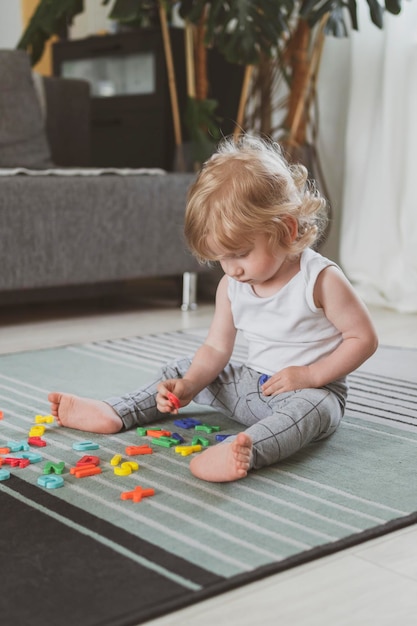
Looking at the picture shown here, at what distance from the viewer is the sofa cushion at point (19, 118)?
8.79 feet

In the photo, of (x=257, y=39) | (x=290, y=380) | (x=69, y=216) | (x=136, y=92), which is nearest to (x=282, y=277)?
(x=290, y=380)

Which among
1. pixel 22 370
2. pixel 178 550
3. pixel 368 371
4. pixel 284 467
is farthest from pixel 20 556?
pixel 368 371

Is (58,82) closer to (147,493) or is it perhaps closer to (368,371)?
(368,371)

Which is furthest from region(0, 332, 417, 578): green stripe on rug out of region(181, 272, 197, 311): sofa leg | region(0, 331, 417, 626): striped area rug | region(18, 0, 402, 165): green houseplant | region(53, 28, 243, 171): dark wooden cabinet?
region(53, 28, 243, 171): dark wooden cabinet

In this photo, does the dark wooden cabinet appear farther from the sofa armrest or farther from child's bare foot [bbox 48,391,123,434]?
child's bare foot [bbox 48,391,123,434]

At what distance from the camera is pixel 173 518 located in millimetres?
958

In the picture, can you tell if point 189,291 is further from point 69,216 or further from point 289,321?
point 289,321

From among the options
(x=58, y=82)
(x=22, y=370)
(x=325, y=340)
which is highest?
(x=58, y=82)

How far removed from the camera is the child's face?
1.20 m

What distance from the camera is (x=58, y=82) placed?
2.98 metres

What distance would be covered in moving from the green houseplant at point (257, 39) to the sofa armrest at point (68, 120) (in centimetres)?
19

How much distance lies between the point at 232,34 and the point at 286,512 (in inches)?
78.9

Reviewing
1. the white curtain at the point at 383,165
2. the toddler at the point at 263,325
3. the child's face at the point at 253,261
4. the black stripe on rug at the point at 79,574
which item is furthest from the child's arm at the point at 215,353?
the white curtain at the point at 383,165

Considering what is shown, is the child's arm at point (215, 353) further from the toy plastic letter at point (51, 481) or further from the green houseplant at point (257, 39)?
the green houseplant at point (257, 39)
